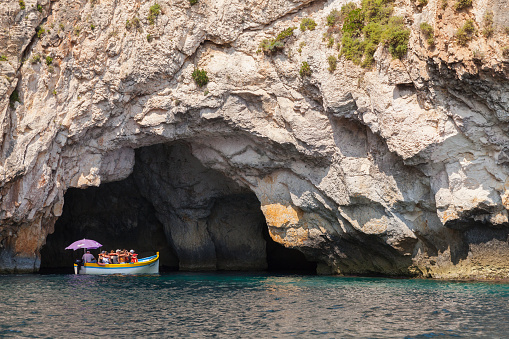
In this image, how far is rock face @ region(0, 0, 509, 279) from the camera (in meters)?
21.1

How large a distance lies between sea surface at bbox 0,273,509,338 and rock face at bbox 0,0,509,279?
115 inches

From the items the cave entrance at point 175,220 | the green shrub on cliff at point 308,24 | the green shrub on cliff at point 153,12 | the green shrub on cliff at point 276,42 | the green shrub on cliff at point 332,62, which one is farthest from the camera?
the cave entrance at point 175,220

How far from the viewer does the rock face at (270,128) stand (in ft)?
69.4

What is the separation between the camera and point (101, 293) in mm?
20578

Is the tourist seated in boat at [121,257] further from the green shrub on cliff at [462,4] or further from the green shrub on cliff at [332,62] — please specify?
the green shrub on cliff at [462,4]

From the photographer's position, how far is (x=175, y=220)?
111 ft

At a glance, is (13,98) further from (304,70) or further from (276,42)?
(304,70)

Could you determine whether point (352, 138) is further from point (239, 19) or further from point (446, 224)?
point (239, 19)

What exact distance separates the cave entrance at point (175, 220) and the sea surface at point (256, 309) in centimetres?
897

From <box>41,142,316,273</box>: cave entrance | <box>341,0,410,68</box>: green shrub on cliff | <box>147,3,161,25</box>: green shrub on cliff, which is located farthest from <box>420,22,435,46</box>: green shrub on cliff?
<box>41,142,316,273</box>: cave entrance

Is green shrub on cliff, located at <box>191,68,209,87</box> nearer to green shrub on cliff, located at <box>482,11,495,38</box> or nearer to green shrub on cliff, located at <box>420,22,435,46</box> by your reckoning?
green shrub on cliff, located at <box>420,22,435,46</box>

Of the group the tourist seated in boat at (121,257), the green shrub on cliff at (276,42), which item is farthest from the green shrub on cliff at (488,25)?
the tourist seated in boat at (121,257)

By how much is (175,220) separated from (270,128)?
11528 mm

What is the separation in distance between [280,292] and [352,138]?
25.3 feet
